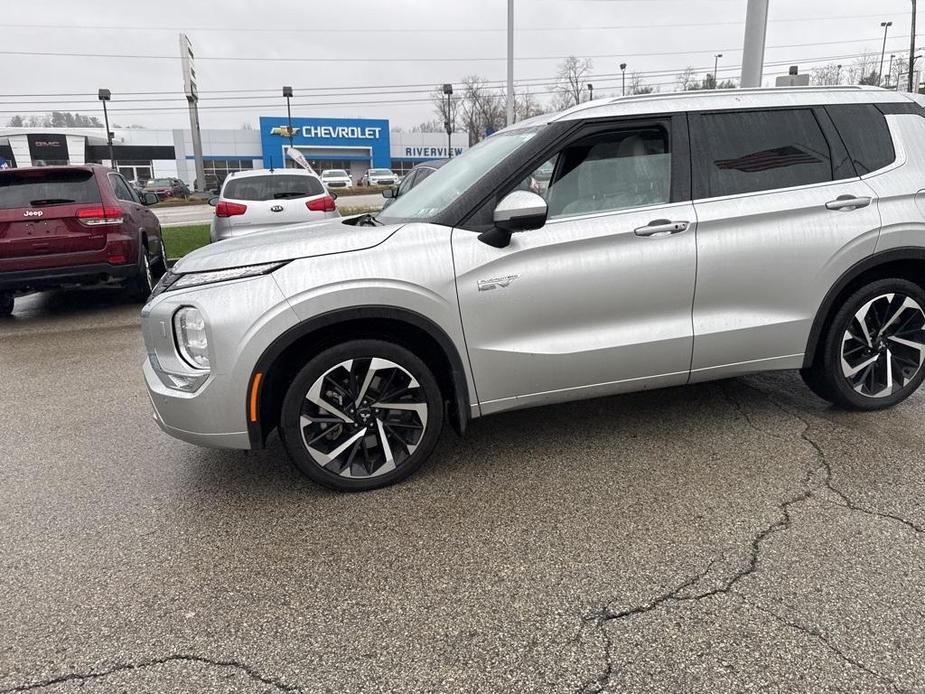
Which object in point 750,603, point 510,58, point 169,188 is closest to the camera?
point 750,603

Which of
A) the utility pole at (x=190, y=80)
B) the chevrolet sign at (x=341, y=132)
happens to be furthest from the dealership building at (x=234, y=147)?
the utility pole at (x=190, y=80)

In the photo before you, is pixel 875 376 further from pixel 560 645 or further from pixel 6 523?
pixel 6 523

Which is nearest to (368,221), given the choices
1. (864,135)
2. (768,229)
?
(768,229)

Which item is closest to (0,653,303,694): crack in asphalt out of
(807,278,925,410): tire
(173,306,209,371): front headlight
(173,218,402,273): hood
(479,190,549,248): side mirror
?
(173,306,209,371): front headlight

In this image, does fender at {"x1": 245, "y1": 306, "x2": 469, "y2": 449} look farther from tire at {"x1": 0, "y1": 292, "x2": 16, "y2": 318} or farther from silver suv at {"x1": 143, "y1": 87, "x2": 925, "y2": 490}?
tire at {"x1": 0, "y1": 292, "x2": 16, "y2": 318}

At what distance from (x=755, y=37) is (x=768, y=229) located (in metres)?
6.70

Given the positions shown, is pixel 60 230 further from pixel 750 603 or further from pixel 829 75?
pixel 829 75

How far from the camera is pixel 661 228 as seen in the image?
3543 millimetres

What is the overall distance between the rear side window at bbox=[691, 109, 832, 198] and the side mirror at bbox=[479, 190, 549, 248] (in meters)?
1.00

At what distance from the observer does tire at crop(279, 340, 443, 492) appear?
3250mm

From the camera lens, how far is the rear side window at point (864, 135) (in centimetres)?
397

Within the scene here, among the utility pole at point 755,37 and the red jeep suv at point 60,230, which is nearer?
the red jeep suv at point 60,230

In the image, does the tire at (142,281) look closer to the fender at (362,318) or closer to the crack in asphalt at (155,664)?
the fender at (362,318)

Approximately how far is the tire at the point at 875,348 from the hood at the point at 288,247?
2.70 metres
